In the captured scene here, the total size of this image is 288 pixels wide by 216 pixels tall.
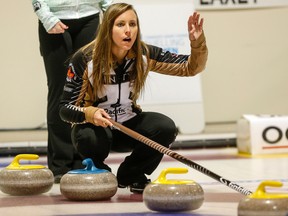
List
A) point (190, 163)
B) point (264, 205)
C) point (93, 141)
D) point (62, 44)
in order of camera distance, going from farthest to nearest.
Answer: point (62, 44) < point (93, 141) < point (190, 163) < point (264, 205)

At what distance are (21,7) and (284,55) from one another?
8.32 feet

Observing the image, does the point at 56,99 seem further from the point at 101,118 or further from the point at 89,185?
the point at 89,185

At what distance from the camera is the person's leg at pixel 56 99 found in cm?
356

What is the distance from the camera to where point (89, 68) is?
3.00 meters

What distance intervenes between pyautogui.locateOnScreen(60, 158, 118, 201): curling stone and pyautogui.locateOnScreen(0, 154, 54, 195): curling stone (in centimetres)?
19

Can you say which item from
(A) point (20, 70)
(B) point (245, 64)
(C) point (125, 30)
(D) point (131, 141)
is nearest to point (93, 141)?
(D) point (131, 141)

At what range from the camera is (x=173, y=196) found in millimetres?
2352

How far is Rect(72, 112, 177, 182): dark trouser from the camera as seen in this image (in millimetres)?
3023

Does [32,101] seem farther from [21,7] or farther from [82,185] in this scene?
[82,185]

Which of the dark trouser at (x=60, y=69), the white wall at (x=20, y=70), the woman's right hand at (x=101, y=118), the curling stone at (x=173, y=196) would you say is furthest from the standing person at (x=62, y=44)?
the white wall at (x=20, y=70)

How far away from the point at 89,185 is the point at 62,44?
1072 millimetres

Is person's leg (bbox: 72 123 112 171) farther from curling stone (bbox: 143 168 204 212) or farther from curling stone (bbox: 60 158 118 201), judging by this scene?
curling stone (bbox: 143 168 204 212)

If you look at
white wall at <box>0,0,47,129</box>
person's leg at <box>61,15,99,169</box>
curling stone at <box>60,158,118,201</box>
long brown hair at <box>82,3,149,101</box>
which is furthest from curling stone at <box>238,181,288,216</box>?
white wall at <box>0,0,47,129</box>

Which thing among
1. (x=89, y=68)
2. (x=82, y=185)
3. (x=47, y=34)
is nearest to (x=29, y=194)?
(x=82, y=185)
